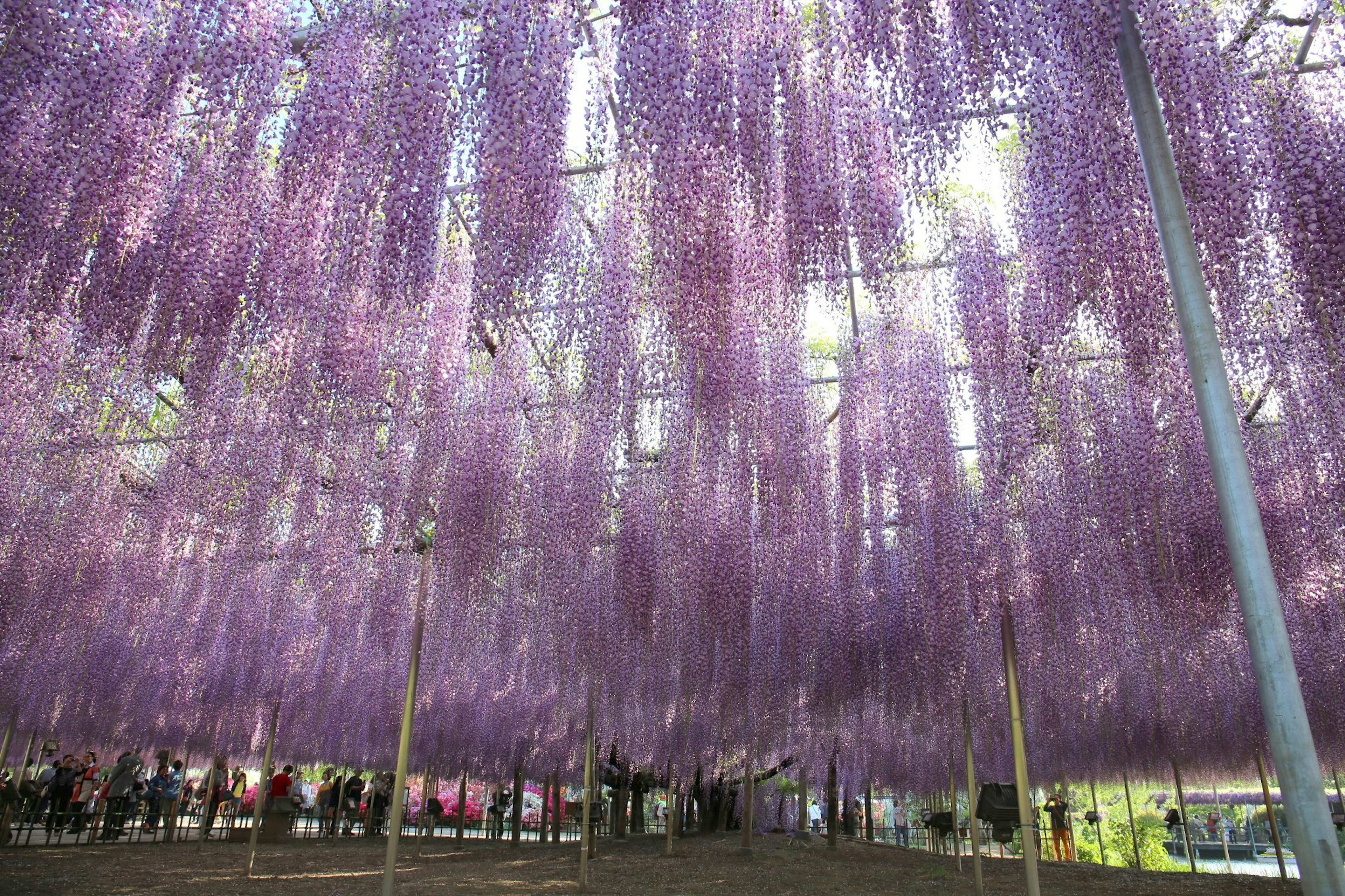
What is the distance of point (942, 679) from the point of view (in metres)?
9.02

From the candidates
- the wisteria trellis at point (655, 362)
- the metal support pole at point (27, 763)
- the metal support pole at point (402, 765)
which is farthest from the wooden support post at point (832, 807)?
the metal support pole at point (27, 763)

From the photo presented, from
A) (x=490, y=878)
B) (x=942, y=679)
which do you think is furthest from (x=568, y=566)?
(x=942, y=679)

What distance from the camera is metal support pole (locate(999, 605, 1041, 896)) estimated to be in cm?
584

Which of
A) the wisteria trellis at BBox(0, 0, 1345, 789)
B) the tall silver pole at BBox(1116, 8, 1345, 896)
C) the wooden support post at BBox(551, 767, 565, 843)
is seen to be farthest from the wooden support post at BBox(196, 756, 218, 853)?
the tall silver pole at BBox(1116, 8, 1345, 896)

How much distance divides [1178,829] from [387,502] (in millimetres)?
24976

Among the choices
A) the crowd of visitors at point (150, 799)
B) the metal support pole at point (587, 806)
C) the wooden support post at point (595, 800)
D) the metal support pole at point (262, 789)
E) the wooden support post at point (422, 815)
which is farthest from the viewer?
the crowd of visitors at point (150, 799)

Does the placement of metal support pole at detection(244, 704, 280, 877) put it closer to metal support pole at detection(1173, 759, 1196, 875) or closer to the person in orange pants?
metal support pole at detection(1173, 759, 1196, 875)

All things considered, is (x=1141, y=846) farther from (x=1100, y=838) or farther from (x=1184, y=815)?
(x=1184, y=815)

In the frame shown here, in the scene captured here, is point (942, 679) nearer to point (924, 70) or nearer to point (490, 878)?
point (490, 878)

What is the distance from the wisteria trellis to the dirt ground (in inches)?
68.8

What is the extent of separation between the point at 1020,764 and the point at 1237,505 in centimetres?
404

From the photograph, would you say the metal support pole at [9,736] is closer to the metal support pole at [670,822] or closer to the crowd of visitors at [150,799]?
the crowd of visitors at [150,799]

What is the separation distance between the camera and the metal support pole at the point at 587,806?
25.1 feet

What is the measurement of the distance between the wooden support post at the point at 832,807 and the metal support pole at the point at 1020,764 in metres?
7.56
